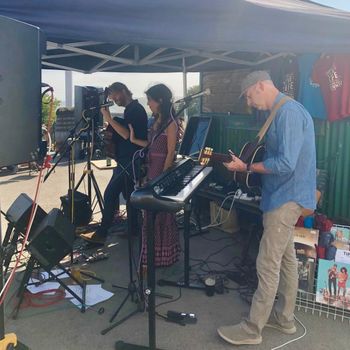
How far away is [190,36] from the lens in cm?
255

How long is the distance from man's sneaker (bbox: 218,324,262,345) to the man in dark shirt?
1.72 metres

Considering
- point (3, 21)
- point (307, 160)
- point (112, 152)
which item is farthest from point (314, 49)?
point (112, 152)

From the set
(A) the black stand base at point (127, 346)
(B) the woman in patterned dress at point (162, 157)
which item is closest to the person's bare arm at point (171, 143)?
(B) the woman in patterned dress at point (162, 157)

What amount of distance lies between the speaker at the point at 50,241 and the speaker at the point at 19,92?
71 cm

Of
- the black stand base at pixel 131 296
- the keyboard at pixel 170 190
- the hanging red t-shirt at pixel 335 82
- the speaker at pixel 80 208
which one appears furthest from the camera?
the speaker at pixel 80 208

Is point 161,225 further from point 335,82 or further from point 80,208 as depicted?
point 335,82

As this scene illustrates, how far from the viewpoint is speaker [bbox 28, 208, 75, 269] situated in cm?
269

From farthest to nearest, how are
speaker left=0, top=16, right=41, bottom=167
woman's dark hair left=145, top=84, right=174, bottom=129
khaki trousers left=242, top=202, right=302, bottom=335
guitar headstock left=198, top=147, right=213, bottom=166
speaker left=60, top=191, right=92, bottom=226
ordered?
speaker left=60, top=191, right=92, bottom=226 → woman's dark hair left=145, top=84, right=174, bottom=129 → guitar headstock left=198, top=147, right=213, bottom=166 → khaki trousers left=242, top=202, right=302, bottom=335 → speaker left=0, top=16, right=41, bottom=167

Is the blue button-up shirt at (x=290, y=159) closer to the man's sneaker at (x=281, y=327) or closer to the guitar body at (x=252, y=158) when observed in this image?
the guitar body at (x=252, y=158)

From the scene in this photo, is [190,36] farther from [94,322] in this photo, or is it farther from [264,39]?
[94,322]

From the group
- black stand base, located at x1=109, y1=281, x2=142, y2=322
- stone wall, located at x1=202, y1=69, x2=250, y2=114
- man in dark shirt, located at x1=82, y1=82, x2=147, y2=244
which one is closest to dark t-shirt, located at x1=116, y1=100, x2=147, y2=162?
man in dark shirt, located at x1=82, y1=82, x2=147, y2=244

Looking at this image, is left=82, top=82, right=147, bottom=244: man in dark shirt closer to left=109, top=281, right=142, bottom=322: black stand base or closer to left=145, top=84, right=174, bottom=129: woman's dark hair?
left=145, top=84, right=174, bottom=129: woman's dark hair

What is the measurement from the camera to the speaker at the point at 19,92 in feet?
6.34

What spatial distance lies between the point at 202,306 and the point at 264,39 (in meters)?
2.03
